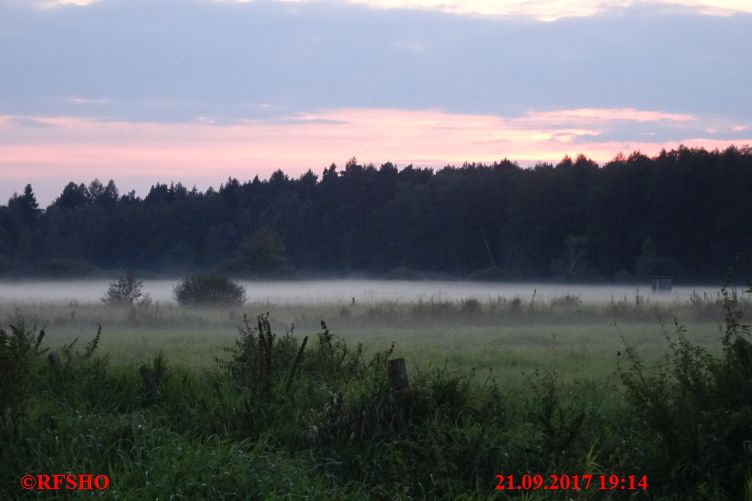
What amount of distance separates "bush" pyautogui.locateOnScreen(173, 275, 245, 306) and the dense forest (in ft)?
98.0

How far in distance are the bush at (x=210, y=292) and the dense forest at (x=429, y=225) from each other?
2986 cm

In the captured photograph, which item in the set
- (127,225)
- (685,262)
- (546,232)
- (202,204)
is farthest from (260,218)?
(685,262)

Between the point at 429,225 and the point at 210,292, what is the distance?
5812 centimetres

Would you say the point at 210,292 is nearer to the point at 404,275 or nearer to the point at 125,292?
the point at 125,292

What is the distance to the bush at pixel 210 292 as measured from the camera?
3722cm

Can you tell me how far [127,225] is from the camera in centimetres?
10538

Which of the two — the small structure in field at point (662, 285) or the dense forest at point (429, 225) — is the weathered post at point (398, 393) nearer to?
the small structure in field at point (662, 285)

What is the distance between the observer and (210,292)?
37.5 meters

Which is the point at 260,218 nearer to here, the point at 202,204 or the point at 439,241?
the point at 202,204

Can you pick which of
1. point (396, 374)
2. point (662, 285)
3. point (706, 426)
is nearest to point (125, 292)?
point (396, 374)

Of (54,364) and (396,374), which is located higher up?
(396,374)

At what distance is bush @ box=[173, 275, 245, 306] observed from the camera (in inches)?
1465

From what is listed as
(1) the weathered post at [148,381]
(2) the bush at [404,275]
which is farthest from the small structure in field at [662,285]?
(1) the weathered post at [148,381]

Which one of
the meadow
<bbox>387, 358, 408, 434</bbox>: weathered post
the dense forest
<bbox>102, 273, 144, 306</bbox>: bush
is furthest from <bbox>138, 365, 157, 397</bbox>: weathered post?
the dense forest
